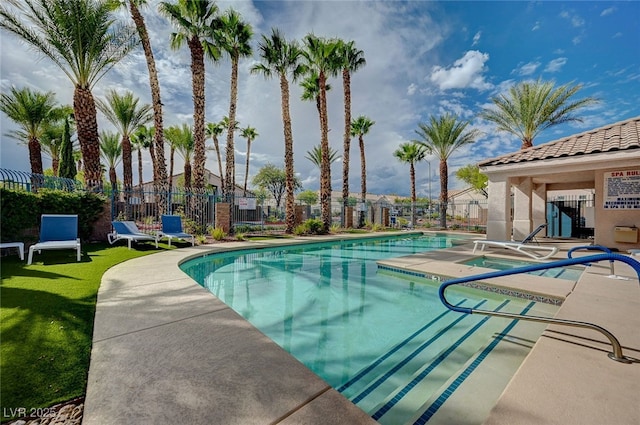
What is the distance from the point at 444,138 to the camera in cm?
2428

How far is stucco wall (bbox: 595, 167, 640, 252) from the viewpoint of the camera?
9.80m

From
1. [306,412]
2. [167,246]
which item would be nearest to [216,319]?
[306,412]

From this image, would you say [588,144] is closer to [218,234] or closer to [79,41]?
[218,234]

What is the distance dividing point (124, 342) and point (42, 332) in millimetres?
1009

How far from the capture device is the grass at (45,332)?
6.97 feet

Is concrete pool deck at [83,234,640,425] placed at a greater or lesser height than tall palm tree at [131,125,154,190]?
lesser

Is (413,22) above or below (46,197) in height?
above

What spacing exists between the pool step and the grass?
252 cm

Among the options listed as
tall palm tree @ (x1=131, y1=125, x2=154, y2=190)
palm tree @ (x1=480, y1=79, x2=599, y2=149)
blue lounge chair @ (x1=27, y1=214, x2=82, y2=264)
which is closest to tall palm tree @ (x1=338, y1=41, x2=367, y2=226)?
palm tree @ (x1=480, y1=79, x2=599, y2=149)

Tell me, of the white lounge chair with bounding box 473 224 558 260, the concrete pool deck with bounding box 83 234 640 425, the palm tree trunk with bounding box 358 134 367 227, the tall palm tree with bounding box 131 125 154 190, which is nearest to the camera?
the concrete pool deck with bounding box 83 234 640 425

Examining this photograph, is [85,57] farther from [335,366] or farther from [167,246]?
[335,366]

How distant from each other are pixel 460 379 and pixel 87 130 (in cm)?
1584

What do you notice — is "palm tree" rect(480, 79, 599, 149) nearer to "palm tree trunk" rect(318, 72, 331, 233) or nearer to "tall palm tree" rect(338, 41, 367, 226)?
"tall palm tree" rect(338, 41, 367, 226)

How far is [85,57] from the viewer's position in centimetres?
1212
